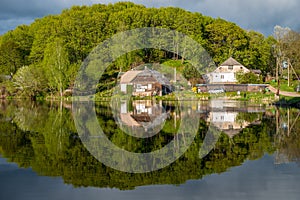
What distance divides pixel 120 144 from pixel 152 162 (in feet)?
11.9

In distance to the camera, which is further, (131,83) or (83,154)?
(131,83)

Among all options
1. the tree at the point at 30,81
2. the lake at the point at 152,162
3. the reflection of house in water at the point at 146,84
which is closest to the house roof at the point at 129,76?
the reflection of house in water at the point at 146,84

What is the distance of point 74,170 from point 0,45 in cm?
7472

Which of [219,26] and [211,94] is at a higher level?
[219,26]

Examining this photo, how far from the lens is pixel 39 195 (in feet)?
31.4

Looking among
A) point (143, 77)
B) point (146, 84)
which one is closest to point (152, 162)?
point (146, 84)

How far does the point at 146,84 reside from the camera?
5981 cm

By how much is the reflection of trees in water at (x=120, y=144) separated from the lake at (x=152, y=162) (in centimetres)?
3

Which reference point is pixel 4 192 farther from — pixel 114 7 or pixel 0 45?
pixel 114 7

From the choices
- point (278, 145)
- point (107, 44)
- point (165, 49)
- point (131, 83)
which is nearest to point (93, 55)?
point (107, 44)

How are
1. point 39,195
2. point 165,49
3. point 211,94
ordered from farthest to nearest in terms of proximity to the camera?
point 165,49 → point 211,94 → point 39,195

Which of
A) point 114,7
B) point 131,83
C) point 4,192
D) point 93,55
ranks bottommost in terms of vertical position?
point 4,192

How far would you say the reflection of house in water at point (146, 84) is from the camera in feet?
192

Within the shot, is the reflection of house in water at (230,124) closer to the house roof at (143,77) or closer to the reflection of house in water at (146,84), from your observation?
the reflection of house in water at (146,84)
